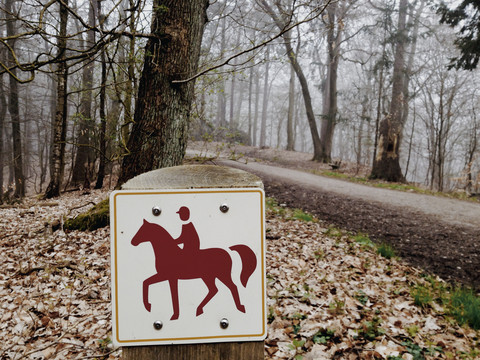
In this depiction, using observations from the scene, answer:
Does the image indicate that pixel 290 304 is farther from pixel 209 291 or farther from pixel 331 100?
pixel 331 100

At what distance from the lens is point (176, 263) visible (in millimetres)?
1069

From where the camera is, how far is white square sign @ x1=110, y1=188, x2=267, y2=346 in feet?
3.51

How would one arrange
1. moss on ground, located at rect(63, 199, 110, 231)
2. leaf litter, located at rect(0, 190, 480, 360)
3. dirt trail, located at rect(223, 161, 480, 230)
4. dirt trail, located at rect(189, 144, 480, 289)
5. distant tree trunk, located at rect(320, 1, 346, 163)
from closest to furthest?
leaf litter, located at rect(0, 190, 480, 360)
dirt trail, located at rect(189, 144, 480, 289)
moss on ground, located at rect(63, 199, 110, 231)
dirt trail, located at rect(223, 161, 480, 230)
distant tree trunk, located at rect(320, 1, 346, 163)

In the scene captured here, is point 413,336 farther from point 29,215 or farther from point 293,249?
point 29,215

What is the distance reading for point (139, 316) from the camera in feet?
3.52

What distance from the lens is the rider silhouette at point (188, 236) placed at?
42.2 inches

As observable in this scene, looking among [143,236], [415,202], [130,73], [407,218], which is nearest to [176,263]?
[143,236]

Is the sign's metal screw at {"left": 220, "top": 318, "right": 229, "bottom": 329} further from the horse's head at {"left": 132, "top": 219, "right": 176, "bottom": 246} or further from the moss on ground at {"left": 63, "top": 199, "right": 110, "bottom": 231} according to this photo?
the moss on ground at {"left": 63, "top": 199, "right": 110, "bottom": 231}

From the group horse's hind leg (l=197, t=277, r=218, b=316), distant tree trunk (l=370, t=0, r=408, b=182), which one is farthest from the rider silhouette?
distant tree trunk (l=370, t=0, r=408, b=182)

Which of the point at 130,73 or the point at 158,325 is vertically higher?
the point at 130,73

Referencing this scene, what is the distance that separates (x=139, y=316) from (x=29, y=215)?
776 centimetres

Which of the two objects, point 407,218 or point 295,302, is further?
point 407,218

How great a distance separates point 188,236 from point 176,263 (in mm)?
98

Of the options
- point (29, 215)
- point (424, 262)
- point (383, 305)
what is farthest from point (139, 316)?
point (29, 215)
